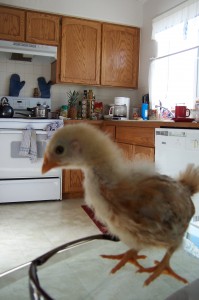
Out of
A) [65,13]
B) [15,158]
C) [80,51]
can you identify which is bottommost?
[15,158]

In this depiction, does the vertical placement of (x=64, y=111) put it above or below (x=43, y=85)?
below

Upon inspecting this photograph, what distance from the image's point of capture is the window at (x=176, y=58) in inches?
124

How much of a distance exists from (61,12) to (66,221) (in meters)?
→ 2.55

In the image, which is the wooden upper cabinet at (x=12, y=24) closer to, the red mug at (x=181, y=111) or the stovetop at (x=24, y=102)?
the stovetop at (x=24, y=102)

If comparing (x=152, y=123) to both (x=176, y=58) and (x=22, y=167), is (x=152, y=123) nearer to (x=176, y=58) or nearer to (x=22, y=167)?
(x=176, y=58)

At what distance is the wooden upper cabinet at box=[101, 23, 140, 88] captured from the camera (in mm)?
3920

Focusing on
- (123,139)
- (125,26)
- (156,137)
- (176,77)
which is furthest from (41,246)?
(125,26)

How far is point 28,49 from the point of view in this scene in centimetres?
348

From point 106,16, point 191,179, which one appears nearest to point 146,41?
point 106,16

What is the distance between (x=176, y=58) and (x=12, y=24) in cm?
198

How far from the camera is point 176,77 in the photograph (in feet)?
11.4

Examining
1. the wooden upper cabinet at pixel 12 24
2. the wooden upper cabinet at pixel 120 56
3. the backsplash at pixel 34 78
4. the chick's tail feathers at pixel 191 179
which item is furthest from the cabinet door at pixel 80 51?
the chick's tail feathers at pixel 191 179

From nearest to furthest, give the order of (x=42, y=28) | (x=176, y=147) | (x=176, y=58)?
(x=176, y=147)
(x=176, y=58)
(x=42, y=28)

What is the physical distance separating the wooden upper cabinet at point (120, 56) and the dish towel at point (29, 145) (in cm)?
127
